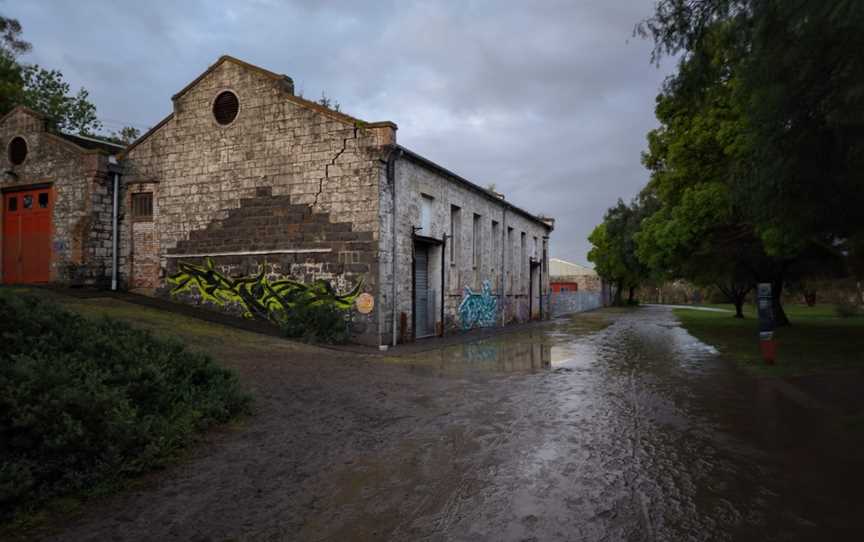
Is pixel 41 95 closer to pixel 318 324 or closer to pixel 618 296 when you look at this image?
pixel 318 324

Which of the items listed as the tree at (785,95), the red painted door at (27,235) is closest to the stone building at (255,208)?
the red painted door at (27,235)

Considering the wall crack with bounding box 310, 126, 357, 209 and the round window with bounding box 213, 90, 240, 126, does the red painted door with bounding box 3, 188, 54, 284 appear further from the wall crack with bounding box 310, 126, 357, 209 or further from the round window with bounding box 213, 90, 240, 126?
the wall crack with bounding box 310, 126, 357, 209

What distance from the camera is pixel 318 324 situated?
48.6 feet

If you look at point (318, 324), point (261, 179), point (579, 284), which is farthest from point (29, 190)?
point (579, 284)

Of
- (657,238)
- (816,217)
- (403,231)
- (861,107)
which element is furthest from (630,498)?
(657,238)

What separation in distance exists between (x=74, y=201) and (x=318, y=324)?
31.2 ft

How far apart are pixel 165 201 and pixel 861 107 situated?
56.7ft

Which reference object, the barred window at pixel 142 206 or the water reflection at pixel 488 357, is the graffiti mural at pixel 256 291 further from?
the water reflection at pixel 488 357

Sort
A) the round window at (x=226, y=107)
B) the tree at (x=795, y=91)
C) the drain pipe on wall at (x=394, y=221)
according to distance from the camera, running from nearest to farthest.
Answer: the tree at (x=795, y=91), the drain pipe on wall at (x=394, y=221), the round window at (x=226, y=107)

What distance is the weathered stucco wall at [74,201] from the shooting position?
1775 cm

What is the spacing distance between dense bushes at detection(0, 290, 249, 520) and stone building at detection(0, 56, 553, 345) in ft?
28.1

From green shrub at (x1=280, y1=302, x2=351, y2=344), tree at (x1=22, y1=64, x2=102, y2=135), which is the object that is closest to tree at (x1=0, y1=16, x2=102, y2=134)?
tree at (x1=22, y1=64, x2=102, y2=135)

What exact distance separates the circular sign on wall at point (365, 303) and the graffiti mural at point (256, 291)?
15 centimetres

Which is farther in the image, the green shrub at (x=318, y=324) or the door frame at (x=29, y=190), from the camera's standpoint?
the door frame at (x=29, y=190)
